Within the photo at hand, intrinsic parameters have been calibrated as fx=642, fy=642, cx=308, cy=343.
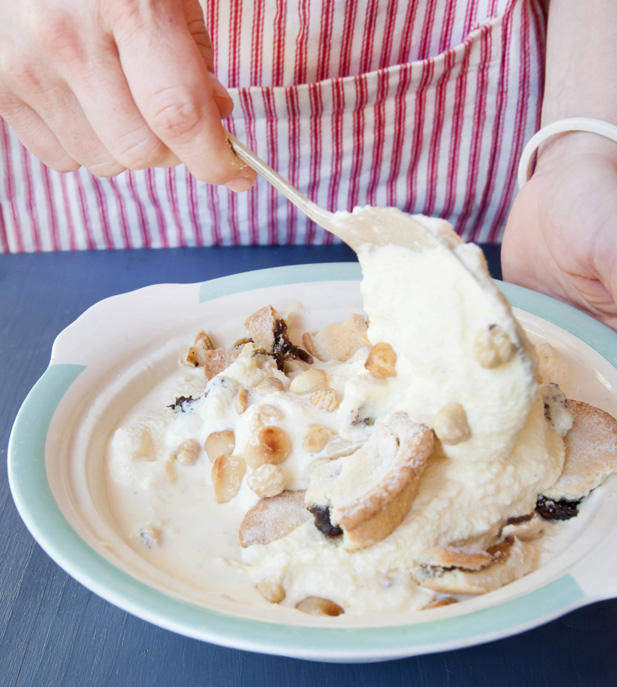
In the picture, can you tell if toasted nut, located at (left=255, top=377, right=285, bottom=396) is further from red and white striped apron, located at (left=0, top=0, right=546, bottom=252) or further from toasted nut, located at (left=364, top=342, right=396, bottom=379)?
red and white striped apron, located at (left=0, top=0, right=546, bottom=252)

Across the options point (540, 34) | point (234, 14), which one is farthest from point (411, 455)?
point (540, 34)

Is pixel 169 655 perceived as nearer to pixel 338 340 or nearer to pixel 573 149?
pixel 338 340

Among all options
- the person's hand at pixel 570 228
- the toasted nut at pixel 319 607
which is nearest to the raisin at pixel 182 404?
the toasted nut at pixel 319 607

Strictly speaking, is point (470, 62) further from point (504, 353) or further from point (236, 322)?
point (504, 353)

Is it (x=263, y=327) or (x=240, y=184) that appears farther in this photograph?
(x=263, y=327)

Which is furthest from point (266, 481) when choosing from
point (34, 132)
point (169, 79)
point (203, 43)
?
point (203, 43)

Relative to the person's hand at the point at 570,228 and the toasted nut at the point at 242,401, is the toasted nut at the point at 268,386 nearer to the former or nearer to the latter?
the toasted nut at the point at 242,401
